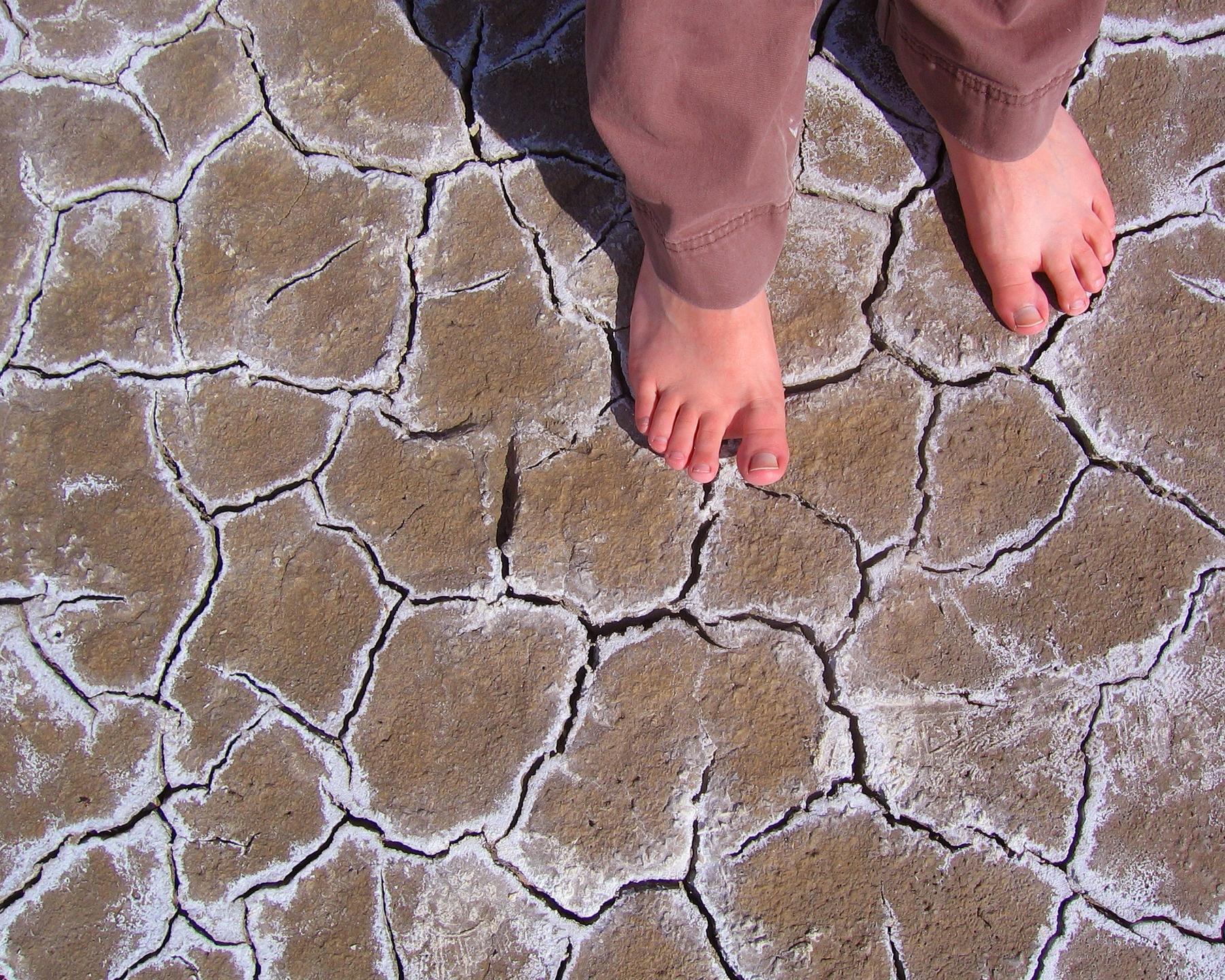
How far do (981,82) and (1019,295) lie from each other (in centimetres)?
40

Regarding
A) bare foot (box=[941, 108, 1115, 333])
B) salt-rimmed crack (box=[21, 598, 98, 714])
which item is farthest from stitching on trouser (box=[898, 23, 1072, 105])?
salt-rimmed crack (box=[21, 598, 98, 714])

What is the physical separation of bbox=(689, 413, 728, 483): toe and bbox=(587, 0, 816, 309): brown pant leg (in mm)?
298

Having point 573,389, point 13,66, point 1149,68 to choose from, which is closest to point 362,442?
point 573,389

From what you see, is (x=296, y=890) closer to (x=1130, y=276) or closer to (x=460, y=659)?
(x=460, y=659)

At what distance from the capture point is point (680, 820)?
4.91 feet

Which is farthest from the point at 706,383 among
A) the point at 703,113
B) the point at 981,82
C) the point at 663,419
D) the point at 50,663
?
the point at 50,663

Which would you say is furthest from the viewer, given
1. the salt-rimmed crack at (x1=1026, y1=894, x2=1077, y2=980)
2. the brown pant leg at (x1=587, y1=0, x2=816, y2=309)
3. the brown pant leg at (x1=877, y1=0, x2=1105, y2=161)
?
the salt-rimmed crack at (x1=1026, y1=894, x2=1077, y2=980)

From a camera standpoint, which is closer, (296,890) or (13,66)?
(296,890)

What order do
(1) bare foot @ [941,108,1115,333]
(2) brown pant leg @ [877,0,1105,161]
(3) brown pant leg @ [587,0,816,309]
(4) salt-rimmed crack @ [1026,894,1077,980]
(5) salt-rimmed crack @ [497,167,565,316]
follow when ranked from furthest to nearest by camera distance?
1. (5) salt-rimmed crack @ [497,167,565,316]
2. (1) bare foot @ [941,108,1115,333]
3. (4) salt-rimmed crack @ [1026,894,1077,980]
4. (2) brown pant leg @ [877,0,1105,161]
5. (3) brown pant leg @ [587,0,816,309]

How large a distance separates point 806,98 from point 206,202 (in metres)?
1.22

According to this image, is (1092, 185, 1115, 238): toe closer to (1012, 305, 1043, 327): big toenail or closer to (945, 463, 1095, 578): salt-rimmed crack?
(1012, 305, 1043, 327): big toenail

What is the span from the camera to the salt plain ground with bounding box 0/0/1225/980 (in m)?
1.48

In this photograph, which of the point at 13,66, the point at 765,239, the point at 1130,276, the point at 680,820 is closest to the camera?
the point at 765,239

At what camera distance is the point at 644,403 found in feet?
5.11
